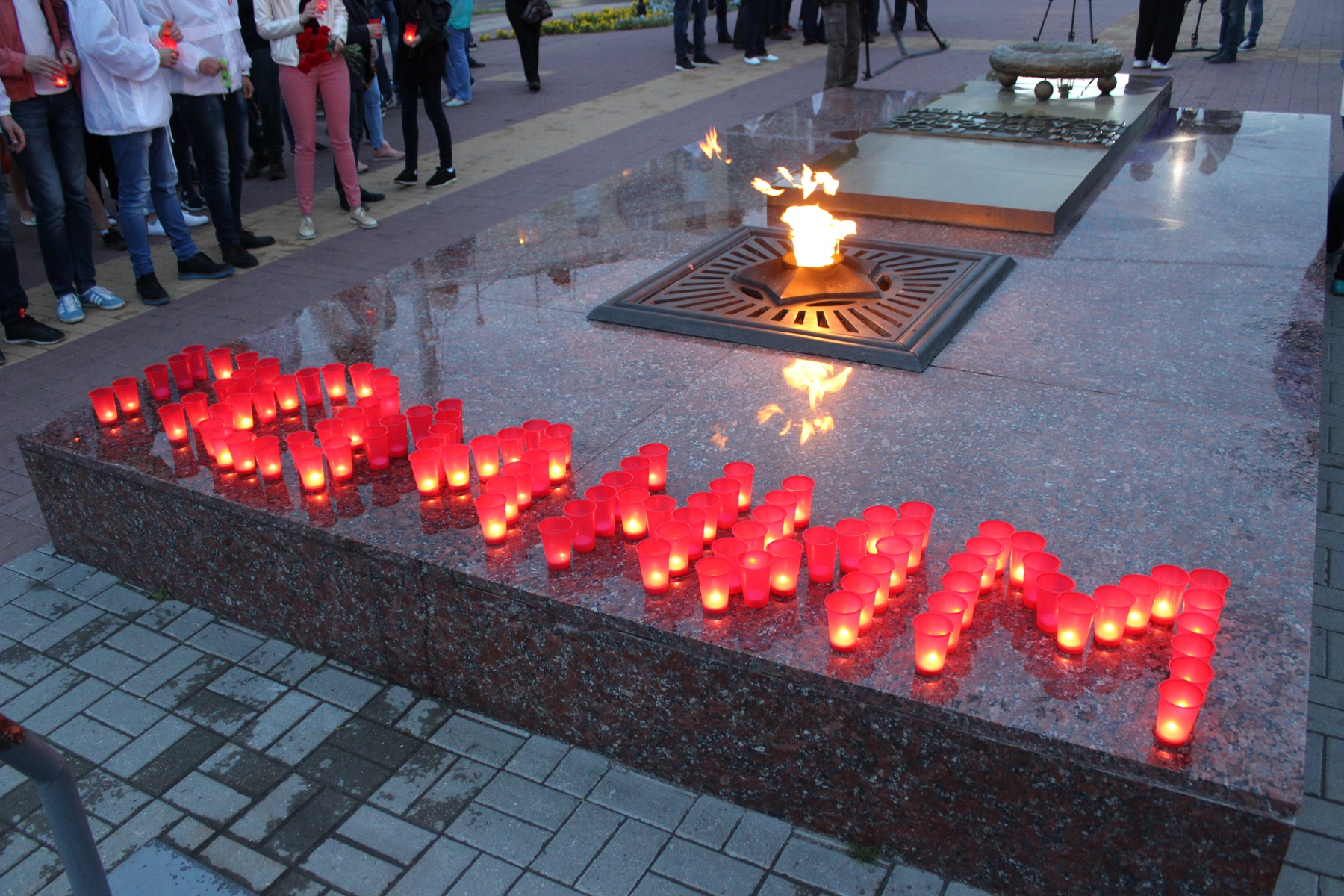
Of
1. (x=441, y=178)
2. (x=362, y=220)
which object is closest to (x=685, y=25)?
(x=441, y=178)

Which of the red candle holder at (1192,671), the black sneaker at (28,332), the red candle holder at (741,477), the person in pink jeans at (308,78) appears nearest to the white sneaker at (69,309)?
the black sneaker at (28,332)

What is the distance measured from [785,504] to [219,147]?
17.4ft

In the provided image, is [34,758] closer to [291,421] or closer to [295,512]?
[295,512]

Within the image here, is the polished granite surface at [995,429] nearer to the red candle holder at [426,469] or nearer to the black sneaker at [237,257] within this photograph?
the red candle holder at [426,469]

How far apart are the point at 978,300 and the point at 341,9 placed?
4.75 m

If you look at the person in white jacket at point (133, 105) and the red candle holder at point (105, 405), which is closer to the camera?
the red candle holder at point (105, 405)

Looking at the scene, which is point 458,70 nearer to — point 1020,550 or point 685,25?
point 685,25

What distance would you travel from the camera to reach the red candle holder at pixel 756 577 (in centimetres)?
249

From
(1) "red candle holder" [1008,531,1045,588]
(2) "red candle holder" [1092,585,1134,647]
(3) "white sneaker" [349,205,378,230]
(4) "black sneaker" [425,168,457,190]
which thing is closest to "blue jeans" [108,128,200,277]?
(3) "white sneaker" [349,205,378,230]

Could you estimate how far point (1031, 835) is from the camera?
223 centimetres

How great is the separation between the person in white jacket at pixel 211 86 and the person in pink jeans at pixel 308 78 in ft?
0.72

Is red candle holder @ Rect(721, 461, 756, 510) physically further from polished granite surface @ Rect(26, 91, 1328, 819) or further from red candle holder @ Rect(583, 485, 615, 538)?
red candle holder @ Rect(583, 485, 615, 538)

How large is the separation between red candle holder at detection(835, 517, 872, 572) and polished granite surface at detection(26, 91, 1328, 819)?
89mm

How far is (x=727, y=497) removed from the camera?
285cm
